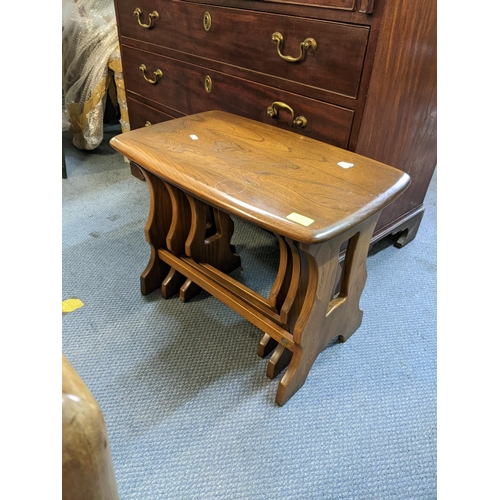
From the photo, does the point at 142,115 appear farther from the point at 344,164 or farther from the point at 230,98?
the point at 344,164

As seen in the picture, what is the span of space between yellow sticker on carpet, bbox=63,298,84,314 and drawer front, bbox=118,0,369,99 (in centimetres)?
90

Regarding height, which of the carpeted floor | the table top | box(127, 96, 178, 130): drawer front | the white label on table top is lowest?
the carpeted floor

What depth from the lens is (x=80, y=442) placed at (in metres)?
0.35

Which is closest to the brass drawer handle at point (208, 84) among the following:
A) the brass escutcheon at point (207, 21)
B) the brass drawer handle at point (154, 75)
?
the brass escutcheon at point (207, 21)

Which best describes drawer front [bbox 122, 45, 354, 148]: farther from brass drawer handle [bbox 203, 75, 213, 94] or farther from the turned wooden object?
the turned wooden object

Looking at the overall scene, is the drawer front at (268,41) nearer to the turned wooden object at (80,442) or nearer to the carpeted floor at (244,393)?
the carpeted floor at (244,393)

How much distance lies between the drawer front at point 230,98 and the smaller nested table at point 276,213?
3.2 inches

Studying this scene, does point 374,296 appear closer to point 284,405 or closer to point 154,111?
point 284,405

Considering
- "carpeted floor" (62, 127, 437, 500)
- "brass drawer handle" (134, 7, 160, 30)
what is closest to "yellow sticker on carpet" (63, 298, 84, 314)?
"carpeted floor" (62, 127, 437, 500)

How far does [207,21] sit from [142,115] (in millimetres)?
680

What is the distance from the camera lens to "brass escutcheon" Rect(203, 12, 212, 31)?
123cm

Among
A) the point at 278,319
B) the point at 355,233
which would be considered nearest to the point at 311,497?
the point at 278,319

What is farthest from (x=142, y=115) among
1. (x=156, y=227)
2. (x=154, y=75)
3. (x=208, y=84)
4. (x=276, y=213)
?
(x=276, y=213)

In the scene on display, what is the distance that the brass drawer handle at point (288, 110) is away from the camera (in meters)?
1.12
